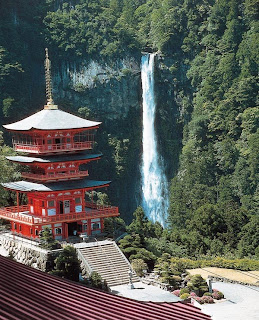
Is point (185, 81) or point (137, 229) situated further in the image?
point (185, 81)

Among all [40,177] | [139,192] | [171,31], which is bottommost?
[139,192]

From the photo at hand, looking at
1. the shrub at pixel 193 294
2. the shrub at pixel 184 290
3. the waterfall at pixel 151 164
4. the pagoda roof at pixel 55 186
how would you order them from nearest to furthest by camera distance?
the shrub at pixel 193 294 → the shrub at pixel 184 290 → the pagoda roof at pixel 55 186 → the waterfall at pixel 151 164

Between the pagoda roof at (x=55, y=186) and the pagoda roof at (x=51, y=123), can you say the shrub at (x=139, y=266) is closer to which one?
the pagoda roof at (x=55, y=186)

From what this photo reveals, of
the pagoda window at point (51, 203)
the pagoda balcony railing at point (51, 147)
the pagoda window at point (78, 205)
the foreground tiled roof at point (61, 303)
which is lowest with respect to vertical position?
the pagoda window at point (78, 205)

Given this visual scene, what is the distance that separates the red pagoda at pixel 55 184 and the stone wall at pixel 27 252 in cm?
72

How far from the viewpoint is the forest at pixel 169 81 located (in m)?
69.8

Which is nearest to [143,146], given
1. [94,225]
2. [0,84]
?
[0,84]

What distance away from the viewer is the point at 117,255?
34.7 m

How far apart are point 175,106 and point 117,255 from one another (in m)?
45.0

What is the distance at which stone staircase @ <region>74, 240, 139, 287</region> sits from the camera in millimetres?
33125

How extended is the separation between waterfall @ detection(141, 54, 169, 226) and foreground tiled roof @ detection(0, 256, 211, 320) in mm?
58273

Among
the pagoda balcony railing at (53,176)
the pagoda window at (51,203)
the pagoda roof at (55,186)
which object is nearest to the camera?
the pagoda roof at (55,186)

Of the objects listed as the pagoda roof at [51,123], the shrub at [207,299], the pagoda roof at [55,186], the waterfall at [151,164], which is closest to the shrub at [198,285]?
the shrub at [207,299]

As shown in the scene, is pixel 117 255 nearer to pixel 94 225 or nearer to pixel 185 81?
pixel 94 225
